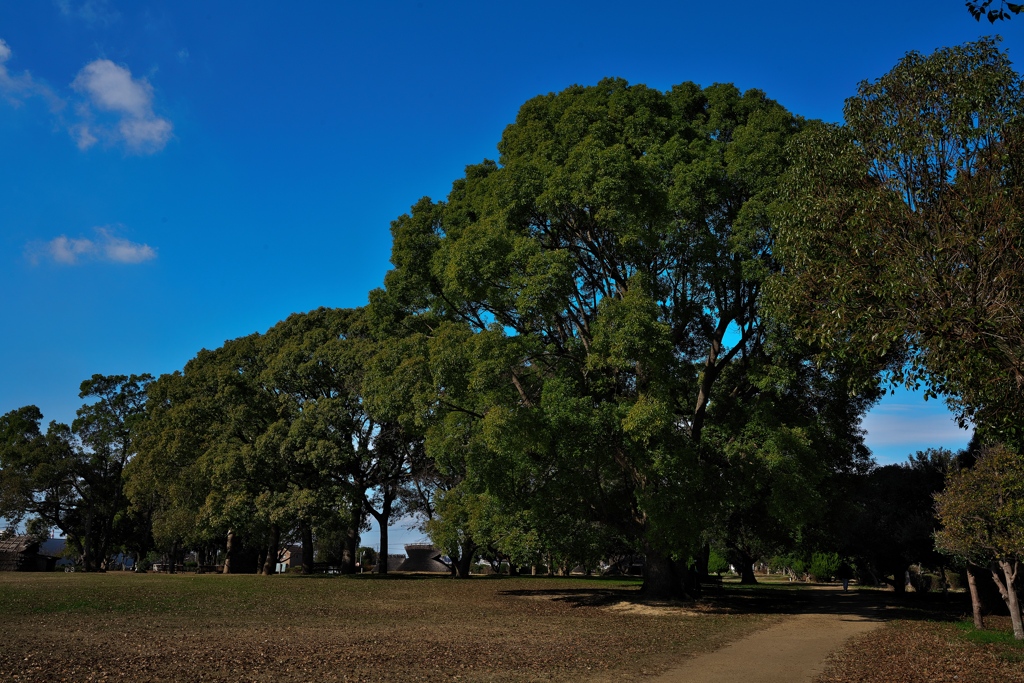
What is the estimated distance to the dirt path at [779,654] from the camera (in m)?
10.2

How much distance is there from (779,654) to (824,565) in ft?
182

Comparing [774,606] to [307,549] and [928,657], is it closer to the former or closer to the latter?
[928,657]

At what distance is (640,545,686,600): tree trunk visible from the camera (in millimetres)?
23406

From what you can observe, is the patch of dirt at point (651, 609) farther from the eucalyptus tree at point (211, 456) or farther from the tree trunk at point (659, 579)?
the eucalyptus tree at point (211, 456)

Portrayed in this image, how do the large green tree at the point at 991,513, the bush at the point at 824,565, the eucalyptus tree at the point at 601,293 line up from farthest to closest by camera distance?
the bush at the point at 824,565, the eucalyptus tree at the point at 601,293, the large green tree at the point at 991,513

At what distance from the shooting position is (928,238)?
33.7ft

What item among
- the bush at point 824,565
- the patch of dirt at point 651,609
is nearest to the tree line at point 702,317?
the patch of dirt at point 651,609

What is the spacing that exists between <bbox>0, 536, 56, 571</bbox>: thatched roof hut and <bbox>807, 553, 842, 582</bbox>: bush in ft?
217

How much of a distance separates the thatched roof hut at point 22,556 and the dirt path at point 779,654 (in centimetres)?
5658

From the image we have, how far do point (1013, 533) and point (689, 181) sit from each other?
40.3 ft

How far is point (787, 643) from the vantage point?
14562 millimetres

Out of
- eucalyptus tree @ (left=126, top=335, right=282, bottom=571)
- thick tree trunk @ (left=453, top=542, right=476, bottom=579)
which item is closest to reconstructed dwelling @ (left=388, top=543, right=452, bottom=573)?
thick tree trunk @ (left=453, top=542, right=476, bottom=579)

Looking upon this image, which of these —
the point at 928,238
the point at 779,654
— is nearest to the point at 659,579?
the point at 779,654

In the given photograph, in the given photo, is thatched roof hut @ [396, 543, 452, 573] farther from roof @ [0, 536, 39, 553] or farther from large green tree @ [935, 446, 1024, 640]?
large green tree @ [935, 446, 1024, 640]
